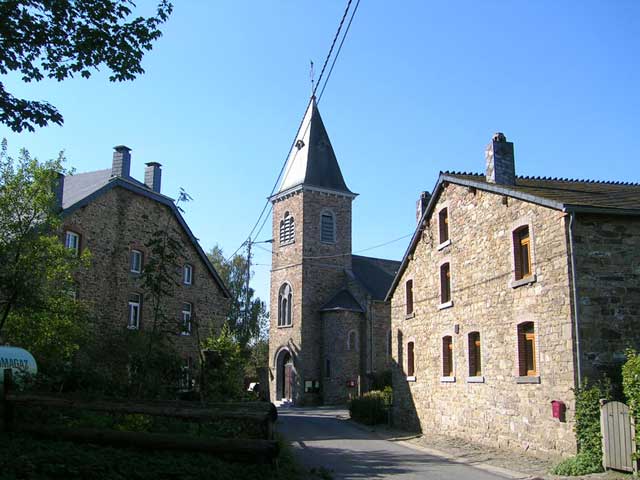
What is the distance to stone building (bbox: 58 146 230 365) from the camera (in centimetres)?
2367

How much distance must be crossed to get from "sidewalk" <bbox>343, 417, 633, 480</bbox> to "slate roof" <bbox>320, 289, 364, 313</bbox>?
20463 millimetres

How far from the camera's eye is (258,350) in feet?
180

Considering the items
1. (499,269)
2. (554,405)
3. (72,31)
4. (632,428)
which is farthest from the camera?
(499,269)

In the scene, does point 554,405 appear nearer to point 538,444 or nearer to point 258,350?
point 538,444

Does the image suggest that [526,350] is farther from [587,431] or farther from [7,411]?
[7,411]

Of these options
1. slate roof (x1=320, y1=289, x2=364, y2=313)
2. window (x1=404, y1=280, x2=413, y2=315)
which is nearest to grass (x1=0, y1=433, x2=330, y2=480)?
window (x1=404, y1=280, x2=413, y2=315)

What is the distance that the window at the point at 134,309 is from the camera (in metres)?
25.8

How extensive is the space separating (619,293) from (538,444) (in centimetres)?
384

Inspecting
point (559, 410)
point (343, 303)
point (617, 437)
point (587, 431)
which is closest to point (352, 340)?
point (343, 303)

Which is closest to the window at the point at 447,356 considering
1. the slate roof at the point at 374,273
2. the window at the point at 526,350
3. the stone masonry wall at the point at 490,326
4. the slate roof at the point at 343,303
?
the stone masonry wall at the point at 490,326

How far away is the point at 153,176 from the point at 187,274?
184 inches

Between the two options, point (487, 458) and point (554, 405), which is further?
point (487, 458)

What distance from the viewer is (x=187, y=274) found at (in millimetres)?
29688

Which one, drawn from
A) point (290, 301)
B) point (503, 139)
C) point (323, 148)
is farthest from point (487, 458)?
point (323, 148)
